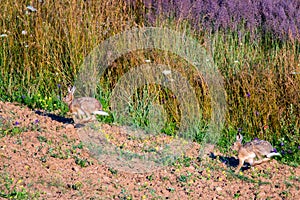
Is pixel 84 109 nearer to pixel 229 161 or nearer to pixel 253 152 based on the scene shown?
pixel 229 161

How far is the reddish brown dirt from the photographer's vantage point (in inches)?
172

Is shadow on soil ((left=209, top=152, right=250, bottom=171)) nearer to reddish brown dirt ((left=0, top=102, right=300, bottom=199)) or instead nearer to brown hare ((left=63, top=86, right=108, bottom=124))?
reddish brown dirt ((left=0, top=102, right=300, bottom=199))

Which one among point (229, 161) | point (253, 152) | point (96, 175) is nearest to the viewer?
point (96, 175)

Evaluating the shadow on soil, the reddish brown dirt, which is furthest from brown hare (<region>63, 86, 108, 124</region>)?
the shadow on soil

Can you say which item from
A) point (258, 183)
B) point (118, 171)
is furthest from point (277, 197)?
point (118, 171)

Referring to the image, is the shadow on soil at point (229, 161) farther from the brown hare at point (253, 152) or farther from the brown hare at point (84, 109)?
the brown hare at point (84, 109)

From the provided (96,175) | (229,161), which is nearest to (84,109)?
(96,175)

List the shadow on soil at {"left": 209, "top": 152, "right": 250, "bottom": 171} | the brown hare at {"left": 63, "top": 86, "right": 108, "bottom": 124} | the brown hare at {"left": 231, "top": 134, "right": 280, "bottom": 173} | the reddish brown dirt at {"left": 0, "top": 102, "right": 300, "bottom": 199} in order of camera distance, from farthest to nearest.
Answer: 1. the brown hare at {"left": 63, "top": 86, "right": 108, "bottom": 124}
2. the shadow on soil at {"left": 209, "top": 152, "right": 250, "bottom": 171}
3. the brown hare at {"left": 231, "top": 134, "right": 280, "bottom": 173}
4. the reddish brown dirt at {"left": 0, "top": 102, "right": 300, "bottom": 199}

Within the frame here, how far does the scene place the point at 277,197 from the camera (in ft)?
15.2

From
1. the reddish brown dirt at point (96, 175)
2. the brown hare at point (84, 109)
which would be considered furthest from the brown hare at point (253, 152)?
the brown hare at point (84, 109)

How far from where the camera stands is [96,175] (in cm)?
469

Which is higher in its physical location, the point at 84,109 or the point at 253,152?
the point at 84,109

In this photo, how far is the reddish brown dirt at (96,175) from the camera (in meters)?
4.36

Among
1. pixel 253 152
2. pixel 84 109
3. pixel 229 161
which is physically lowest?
pixel 229 161
